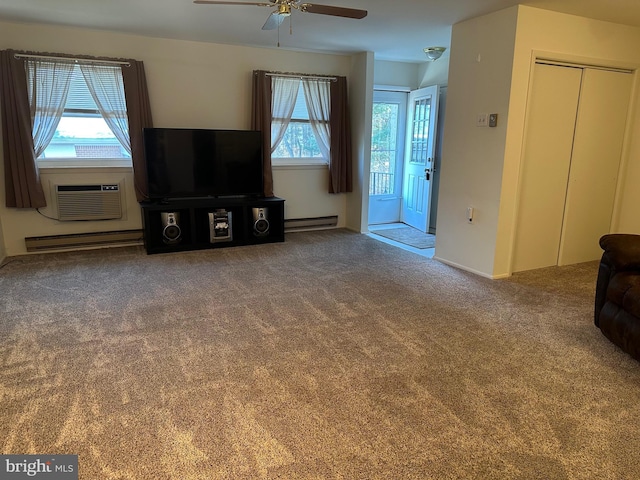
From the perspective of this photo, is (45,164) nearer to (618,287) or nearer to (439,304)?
(439,304)

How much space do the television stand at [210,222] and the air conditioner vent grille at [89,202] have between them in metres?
0.42

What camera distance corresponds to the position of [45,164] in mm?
4676

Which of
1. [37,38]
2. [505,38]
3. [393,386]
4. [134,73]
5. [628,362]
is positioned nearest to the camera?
[393,386]

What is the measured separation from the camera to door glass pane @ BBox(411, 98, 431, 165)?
611 centimetres

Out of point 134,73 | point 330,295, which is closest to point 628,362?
point 330,295

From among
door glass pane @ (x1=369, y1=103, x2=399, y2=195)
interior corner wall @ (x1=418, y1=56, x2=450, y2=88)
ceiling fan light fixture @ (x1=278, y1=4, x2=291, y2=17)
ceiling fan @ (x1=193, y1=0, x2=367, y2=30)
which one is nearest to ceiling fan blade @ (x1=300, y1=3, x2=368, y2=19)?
ceiling fan @ (x1=193, y1=0, x2=367, y2=30)

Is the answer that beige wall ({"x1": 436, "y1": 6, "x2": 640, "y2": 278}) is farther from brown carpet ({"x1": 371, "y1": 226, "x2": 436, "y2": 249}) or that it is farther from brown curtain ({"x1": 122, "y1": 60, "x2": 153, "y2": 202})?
brown curtain ({"x1": 122, "y1": 60, "x2": 153, "y2": 202})

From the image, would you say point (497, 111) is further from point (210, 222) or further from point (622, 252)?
point (210, 222)

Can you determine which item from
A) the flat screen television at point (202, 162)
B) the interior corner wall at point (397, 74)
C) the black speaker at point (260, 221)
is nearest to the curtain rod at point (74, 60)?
the flat screen television at point (202, 162)

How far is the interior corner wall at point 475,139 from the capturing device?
3.78 meters

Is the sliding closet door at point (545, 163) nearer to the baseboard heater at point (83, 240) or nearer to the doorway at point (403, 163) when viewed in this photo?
the doorway at point (403, 163)

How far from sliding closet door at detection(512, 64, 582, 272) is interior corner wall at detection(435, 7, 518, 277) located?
0.31m

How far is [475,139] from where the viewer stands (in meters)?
4.09

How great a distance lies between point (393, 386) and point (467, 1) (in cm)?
315
